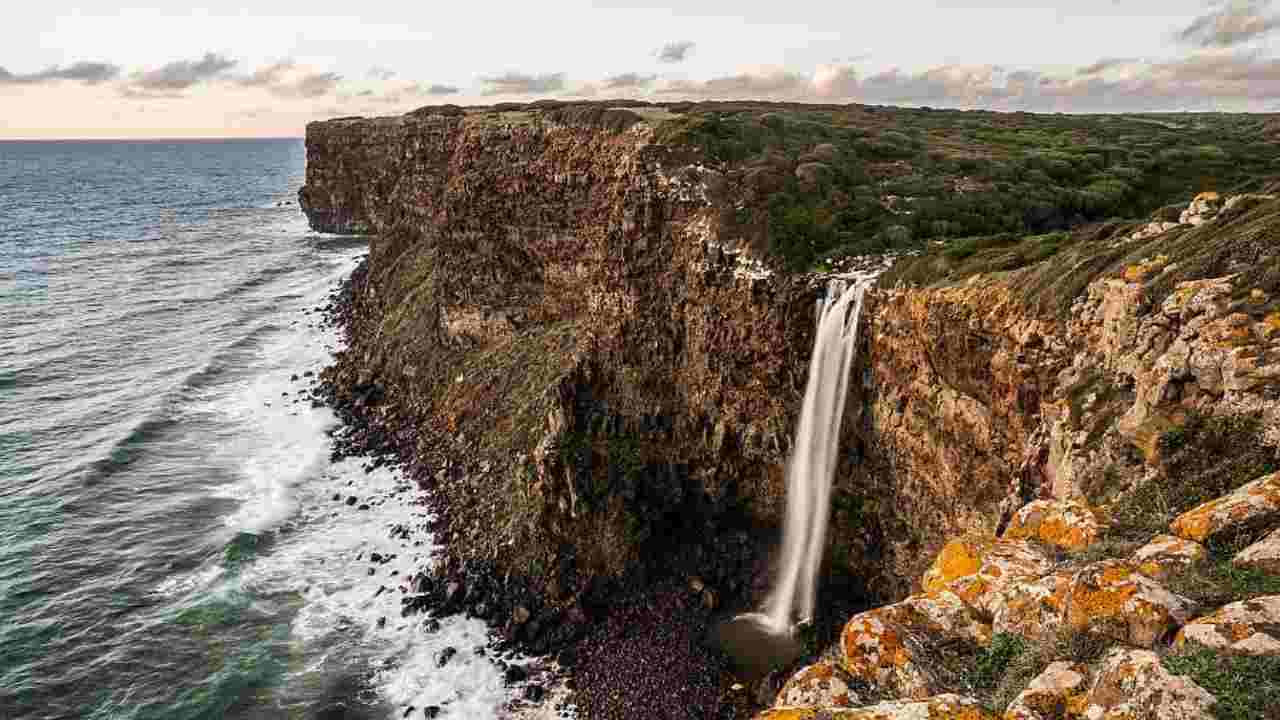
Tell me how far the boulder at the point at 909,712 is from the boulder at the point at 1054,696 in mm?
349

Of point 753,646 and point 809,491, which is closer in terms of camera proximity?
point 753,646

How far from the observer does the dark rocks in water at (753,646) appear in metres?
31.8

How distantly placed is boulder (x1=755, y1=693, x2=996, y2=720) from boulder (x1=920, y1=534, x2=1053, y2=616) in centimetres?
278

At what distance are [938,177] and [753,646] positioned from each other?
3106 centimetres

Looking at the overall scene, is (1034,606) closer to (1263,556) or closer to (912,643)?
(912,643)

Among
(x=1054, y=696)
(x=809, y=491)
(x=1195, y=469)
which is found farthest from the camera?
(x=809, y=491)

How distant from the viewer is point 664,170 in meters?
41.2

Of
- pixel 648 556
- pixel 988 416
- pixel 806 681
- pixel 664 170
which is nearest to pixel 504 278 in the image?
pixel 664 170

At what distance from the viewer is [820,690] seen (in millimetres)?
10141

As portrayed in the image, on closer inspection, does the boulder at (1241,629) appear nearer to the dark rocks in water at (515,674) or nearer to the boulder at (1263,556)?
the boulder at (1263,556)

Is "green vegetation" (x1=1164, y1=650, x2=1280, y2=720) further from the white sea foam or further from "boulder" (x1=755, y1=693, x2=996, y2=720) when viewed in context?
the white sea foam

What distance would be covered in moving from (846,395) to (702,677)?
12916mm

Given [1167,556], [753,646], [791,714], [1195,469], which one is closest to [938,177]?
[753,646]

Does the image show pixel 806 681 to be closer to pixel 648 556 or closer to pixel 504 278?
pixel 648 556
